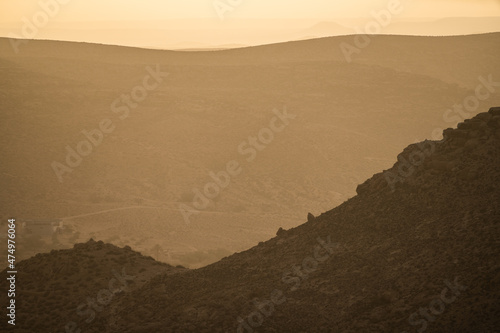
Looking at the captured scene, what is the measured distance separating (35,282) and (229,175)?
24.0 metres

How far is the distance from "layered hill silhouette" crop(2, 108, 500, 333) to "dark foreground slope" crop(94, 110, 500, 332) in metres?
0.02

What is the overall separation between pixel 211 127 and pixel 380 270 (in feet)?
109

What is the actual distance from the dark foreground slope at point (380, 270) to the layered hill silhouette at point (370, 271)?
0.02 metres

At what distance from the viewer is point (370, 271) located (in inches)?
394

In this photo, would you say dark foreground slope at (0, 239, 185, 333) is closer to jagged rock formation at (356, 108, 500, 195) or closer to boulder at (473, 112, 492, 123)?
jagged rock formation at (356, 108, 500, 195)

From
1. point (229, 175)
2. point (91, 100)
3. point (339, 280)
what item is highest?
point (91, 100)

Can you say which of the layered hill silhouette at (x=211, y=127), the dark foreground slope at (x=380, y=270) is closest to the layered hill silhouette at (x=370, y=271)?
the dark foreground slope at (x=380, y=270)

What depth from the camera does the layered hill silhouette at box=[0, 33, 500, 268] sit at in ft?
95.1

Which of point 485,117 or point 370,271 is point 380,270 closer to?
point 370,271

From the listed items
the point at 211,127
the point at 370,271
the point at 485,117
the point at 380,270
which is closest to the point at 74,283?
the point at 370,271

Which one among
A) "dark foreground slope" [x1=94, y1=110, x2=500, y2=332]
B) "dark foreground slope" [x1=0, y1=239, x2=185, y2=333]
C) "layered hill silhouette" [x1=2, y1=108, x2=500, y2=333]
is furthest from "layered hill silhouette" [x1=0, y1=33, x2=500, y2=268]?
"dark foreground slope" [x1=94, y1=110, x2=500, y2=332]

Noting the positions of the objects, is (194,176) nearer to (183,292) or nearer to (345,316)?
(183,292)

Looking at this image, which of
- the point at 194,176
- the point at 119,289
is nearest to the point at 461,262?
the point at 119,289

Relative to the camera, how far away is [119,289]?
12.1 metres
